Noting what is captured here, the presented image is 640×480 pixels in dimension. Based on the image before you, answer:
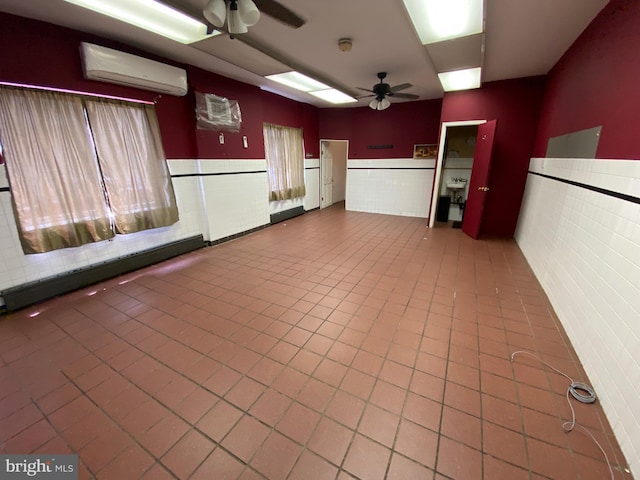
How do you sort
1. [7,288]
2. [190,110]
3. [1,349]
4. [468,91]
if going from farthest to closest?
[468,91]
[190,110]
[7,288]
[1,349]

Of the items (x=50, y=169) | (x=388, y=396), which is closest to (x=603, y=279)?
(x=388, y=396)

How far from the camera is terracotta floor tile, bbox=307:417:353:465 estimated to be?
1354mm

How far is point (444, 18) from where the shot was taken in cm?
246

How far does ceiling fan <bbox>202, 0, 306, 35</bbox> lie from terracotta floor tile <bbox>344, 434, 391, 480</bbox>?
2.80 m

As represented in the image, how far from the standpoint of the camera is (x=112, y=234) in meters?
3.25

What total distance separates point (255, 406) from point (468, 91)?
590 centimetres

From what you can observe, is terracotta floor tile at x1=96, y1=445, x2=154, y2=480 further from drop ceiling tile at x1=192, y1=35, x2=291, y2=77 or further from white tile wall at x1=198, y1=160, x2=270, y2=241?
drop ceiling tile at x1=192, y1=35, x2=291, y2=77

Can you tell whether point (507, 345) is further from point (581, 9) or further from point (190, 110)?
point (190, 110)

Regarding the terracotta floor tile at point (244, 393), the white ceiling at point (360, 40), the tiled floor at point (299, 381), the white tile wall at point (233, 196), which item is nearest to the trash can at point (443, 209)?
the white ceiling at point (360, 40)

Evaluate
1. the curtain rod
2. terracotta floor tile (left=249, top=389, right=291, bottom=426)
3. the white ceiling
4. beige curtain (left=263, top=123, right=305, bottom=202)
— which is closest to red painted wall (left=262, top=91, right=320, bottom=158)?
beige curtain (left=263, top=123, right=305, bottom=202)

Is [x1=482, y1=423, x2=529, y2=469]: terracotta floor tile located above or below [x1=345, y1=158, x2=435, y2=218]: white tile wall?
below

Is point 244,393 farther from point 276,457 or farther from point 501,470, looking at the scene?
point 501,470

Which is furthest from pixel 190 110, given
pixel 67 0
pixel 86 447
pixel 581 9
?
pixel 581 9

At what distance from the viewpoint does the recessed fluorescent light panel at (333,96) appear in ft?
17.0
